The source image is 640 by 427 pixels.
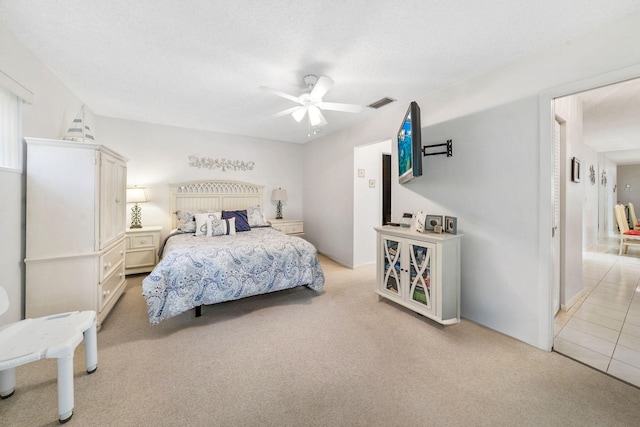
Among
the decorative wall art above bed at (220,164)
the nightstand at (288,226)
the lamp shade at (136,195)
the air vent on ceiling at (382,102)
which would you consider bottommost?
the nightstand at (288,226)

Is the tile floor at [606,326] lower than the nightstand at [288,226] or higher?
lower

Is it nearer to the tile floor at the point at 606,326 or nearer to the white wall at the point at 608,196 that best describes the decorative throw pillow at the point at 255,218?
the tile floor at the point at 606,326

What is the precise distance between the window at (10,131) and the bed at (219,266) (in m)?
1.39

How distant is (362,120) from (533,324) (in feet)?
10.9

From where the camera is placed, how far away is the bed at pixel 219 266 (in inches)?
94.6

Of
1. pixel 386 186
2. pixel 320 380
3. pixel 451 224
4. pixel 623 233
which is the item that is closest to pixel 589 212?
pixel 623 233

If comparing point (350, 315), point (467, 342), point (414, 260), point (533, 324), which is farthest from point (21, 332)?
point (533, 324)

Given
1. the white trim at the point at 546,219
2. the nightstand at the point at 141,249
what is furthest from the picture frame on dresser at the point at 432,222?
the nightstand at the point at 141,249

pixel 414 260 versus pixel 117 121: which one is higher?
pixel 117 121

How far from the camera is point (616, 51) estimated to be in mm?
1733

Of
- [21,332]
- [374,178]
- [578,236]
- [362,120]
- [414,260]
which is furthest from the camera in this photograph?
[374,178]

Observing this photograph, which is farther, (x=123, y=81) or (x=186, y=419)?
(x=123, y=81)

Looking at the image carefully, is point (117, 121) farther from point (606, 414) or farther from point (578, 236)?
point (578, 236)

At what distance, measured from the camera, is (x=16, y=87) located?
1.97m
